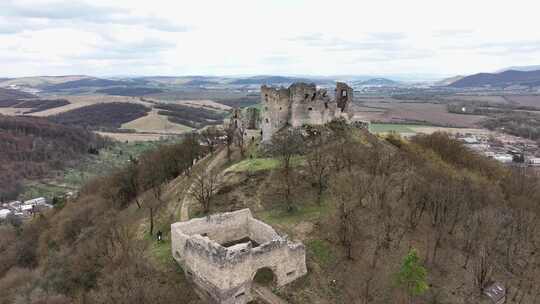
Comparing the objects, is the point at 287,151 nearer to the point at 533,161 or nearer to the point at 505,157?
the point at 505,157

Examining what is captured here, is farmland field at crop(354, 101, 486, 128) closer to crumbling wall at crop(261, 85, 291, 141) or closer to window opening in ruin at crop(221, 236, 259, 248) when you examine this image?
crumbling wall at crop(261, 85, 291, 141)

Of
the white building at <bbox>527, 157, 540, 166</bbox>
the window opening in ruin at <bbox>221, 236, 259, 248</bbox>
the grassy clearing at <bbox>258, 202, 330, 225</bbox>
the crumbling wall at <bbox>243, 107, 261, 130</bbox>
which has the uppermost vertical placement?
the crumbling wall at <bbox>243, 107, 261, 130</bbox>

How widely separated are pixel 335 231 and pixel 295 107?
22.6 metres

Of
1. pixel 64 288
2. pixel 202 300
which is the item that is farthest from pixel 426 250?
pixel 64 288

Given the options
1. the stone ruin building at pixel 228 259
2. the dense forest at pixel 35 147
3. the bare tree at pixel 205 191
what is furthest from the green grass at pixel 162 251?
the dense forest at pixel 35 147

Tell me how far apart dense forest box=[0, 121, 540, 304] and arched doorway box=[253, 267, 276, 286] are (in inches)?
49.8

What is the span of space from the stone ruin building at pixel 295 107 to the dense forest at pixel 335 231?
1860mm

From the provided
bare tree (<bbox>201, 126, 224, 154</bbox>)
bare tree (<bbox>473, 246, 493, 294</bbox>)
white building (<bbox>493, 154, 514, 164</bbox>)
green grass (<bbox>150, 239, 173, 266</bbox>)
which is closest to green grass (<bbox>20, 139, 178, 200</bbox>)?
bare tree (<bbox>201, 126, 224, 154</bbox>)

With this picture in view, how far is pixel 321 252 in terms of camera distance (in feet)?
113

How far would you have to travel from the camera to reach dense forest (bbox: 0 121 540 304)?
1221 inches

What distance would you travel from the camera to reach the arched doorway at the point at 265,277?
31.6 metres

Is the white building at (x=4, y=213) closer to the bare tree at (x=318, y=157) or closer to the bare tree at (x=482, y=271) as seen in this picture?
the bare tree at (x=318, y=157)

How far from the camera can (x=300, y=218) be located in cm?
3931

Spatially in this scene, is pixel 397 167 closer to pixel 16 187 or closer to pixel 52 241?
pixel 52 241
